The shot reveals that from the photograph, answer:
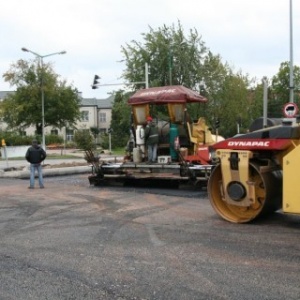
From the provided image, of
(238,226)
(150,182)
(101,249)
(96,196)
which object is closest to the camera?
(101,249)

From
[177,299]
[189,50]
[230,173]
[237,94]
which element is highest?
[189,50]

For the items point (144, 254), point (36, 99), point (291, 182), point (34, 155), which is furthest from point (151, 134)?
point (36, 99)

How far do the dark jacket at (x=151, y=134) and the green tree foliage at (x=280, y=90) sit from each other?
45105mm

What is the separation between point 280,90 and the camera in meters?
62.5

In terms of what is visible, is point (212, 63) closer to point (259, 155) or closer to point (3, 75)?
point (259, 155)

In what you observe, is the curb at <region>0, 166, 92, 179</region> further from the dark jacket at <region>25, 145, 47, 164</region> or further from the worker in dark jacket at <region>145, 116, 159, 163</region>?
the worker in dark jacket at <region>145, 116, 159, 163</region>

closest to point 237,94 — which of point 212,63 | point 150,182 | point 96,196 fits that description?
point 212,63

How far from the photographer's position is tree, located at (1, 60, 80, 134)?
193 feet

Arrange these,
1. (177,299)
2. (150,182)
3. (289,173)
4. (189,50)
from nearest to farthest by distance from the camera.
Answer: (177,299), (289,173), (150,182), (189,50)

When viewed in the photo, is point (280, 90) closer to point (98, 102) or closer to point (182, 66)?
point (182, 66)

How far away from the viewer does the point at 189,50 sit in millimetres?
33562

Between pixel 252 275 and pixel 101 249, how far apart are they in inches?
89.5

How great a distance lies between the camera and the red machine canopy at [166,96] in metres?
15.1

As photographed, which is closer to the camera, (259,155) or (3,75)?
(259,155)
